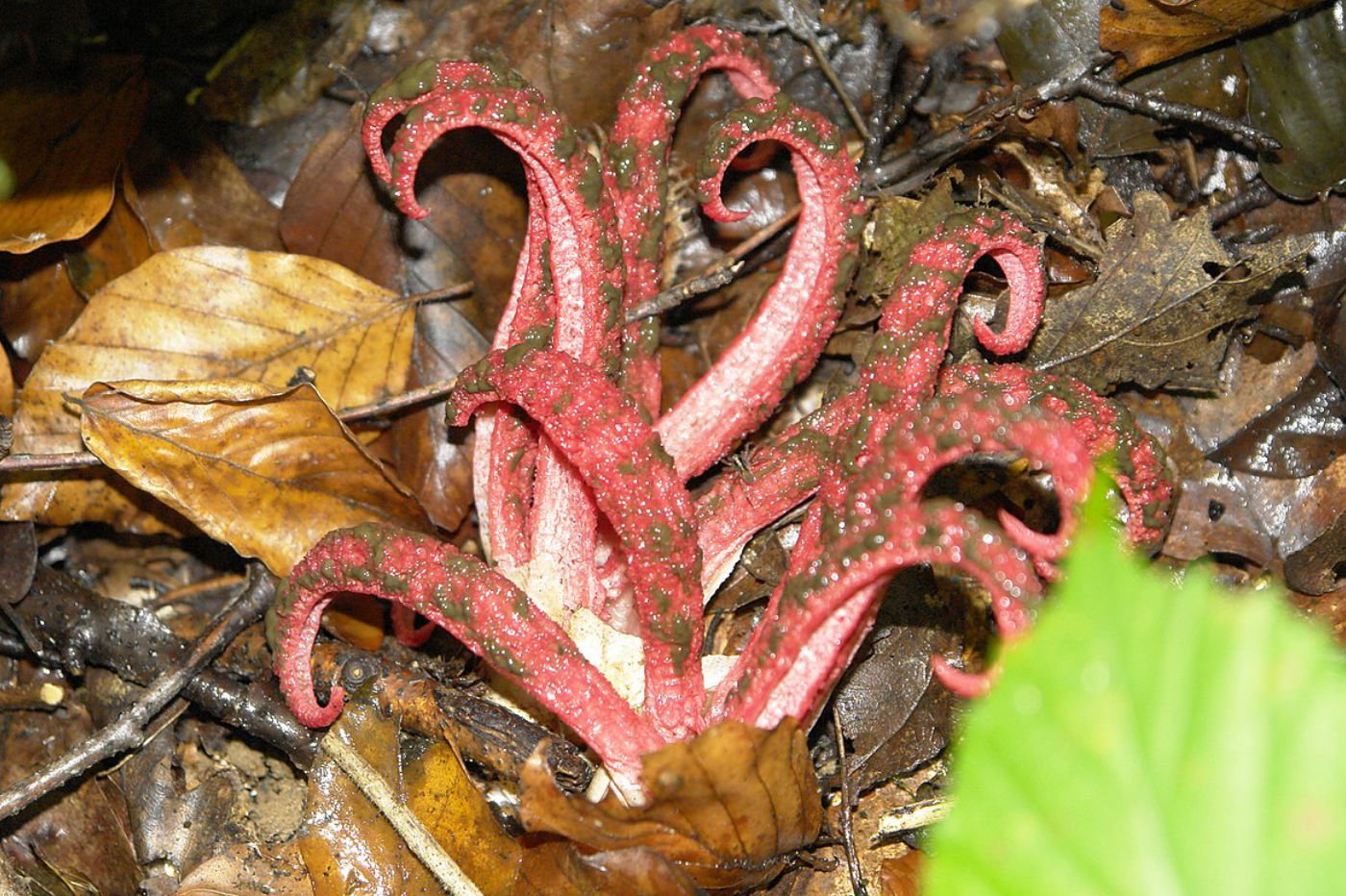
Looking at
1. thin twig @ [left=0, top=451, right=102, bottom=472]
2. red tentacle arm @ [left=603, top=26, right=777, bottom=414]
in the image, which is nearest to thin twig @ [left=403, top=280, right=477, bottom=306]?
red tentacle arm @ [left=603, top=26, right=777, bottom=414]

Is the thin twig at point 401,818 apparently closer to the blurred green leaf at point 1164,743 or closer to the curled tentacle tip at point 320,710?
the curled tentacle tip at point 320,710

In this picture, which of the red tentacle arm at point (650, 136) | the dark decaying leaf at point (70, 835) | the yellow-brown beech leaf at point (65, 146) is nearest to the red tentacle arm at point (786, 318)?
the red tentacle arm at point (650, 136)

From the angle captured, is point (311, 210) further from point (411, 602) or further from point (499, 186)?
point (411, 602)

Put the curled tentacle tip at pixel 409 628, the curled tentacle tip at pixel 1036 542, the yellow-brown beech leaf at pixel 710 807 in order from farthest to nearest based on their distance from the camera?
the curled tentacle tip at pixel 409 628
the yellow-brown beech leaf at pixel 710 807
the curled tentacle tip at pixel 1036 542

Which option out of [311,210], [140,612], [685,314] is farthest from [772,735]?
[311,210]

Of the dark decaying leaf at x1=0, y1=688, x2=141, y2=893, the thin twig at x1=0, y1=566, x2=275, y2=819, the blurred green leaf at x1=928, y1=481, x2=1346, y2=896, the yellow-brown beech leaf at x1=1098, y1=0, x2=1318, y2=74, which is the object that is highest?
the blurred green leaf at x1=928, y1=481, x2=1346, y2=896

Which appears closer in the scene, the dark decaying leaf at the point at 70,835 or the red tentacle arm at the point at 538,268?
the red tentacle arm at the point at 538,268

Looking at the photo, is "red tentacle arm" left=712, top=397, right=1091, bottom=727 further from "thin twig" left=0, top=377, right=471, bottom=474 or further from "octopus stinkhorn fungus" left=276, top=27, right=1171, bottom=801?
"thin twig" left=0, top=377, right=471, bottom=474
